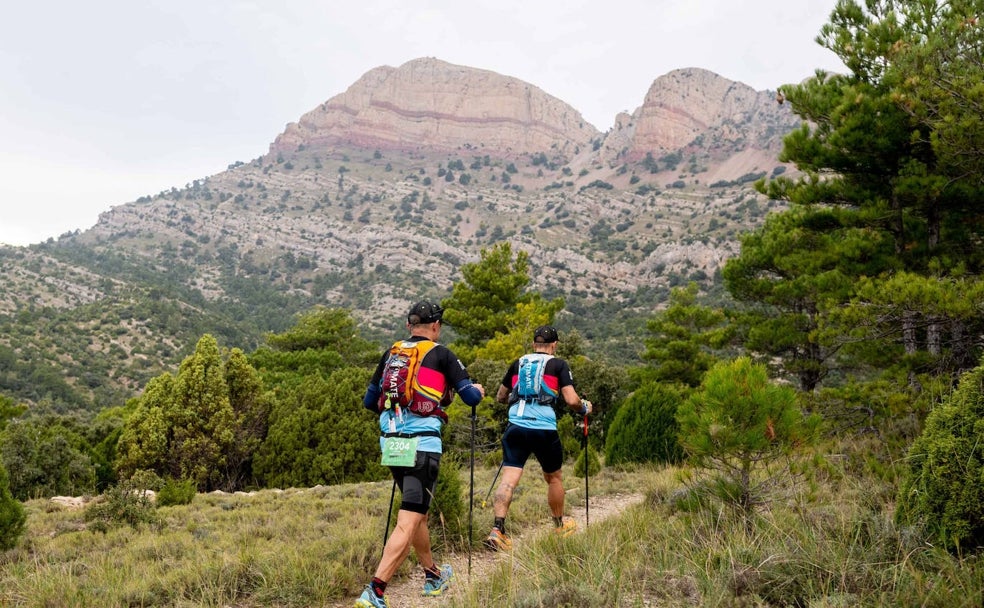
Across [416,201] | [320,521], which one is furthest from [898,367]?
[416,201]

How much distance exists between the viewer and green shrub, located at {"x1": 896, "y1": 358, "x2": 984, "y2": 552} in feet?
8.83

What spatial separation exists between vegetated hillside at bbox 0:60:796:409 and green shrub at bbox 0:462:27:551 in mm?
25291

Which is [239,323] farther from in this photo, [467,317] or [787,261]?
[787,261]

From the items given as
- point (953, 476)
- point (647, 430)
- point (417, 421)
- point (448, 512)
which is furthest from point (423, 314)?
point (647, 430)

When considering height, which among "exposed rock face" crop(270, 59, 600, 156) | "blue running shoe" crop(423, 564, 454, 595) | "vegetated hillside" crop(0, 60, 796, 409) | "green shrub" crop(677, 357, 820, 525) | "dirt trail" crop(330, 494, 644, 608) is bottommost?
"dirt trail" crop(330, 494, 644, 608)

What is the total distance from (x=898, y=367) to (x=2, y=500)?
36.3ft

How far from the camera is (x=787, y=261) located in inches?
405

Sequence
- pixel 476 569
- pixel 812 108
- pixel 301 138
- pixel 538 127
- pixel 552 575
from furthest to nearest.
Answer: pixel 538 127, pixel 301 138, pixel 812 108, pixel 476 569, pixel 552 575

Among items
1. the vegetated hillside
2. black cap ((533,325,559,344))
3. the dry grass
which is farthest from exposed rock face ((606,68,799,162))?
the dry grass

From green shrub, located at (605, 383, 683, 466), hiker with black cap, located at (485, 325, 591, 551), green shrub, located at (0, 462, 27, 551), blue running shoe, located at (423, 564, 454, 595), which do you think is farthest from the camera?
green shrub, located at (605, 383, 683, 466)

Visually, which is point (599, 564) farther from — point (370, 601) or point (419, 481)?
point (370, 601)

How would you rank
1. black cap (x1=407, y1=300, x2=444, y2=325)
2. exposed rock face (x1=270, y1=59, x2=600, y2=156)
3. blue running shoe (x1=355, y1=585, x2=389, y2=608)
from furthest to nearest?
exposed rock face (x1=270, y1=59, x2=600, y2=156) < black cap (x1=407, y1=300, x2=444, y2=325) < blue running shoe (x1=355, y1=585, x2=389, y2=608)

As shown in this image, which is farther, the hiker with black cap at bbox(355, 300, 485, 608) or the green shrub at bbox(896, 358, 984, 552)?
the hiker with black cap at bbox(355, 300, 485, 608)

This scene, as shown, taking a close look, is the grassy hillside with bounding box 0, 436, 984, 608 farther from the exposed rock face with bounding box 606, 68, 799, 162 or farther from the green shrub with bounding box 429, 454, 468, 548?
the exposed rock face with bounding box 606, 68, 799, 162
